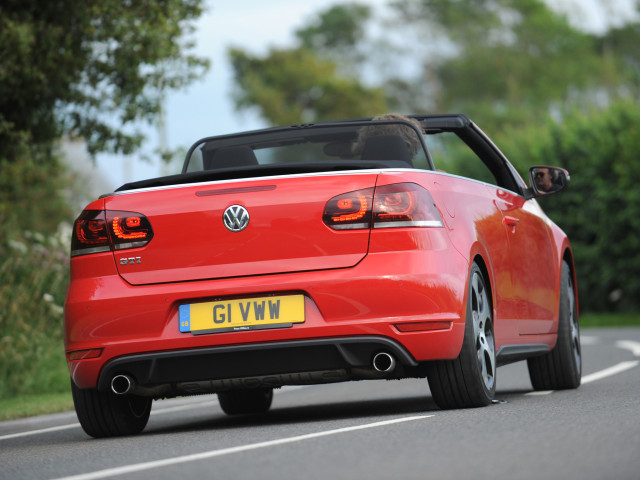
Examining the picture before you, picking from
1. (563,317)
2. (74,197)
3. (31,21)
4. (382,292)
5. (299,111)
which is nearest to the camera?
(382,292)

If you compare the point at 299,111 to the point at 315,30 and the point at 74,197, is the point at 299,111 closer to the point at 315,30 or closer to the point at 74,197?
the point at 315,30

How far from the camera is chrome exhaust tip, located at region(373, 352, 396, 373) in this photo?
6.66 m

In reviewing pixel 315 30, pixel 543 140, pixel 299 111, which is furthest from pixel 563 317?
pixel 315 30

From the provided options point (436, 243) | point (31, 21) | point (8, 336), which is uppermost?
point (31, 21)

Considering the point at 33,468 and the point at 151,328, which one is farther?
the point at 151,328

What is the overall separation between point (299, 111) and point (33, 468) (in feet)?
187

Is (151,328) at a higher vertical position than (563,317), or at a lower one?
higher

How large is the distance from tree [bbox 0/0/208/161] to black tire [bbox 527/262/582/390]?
17.9 feet

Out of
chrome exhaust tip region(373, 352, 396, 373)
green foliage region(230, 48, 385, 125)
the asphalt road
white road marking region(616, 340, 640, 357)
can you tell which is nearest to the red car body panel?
chrome exhaust tip region(373, 352, 396, 373)

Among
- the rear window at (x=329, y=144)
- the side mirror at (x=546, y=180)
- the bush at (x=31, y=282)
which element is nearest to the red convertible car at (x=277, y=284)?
the rear window at (x=329, y=144)

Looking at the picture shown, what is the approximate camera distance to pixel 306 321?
260 inches

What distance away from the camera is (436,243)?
673cm

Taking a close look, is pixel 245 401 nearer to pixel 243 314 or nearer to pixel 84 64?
pixel 243 314

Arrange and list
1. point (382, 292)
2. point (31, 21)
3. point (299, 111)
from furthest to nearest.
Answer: point (299, 111)
point (31, 21)
point (382, 292)
